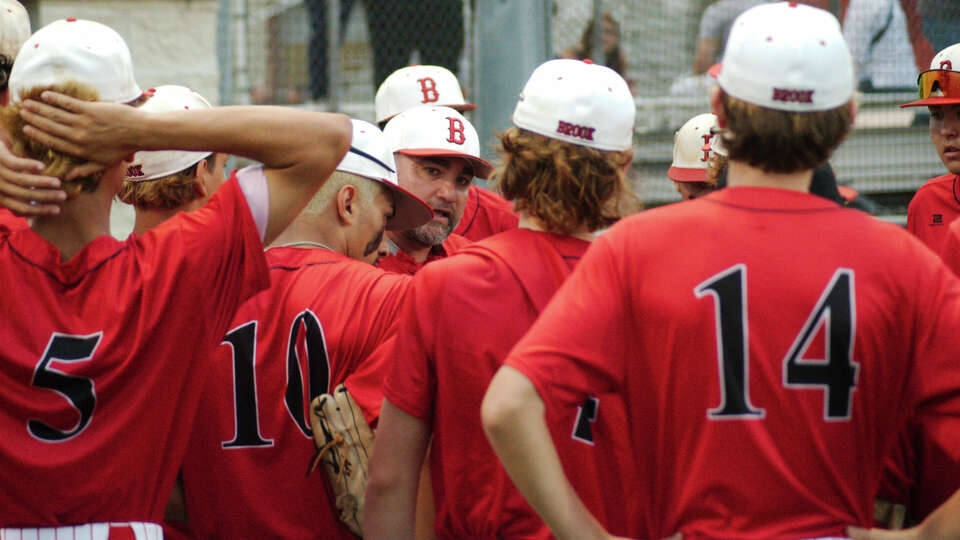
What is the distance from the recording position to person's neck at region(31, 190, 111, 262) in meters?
2.60

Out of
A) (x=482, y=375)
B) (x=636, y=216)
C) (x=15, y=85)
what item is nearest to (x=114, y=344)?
(x=15, y=85)

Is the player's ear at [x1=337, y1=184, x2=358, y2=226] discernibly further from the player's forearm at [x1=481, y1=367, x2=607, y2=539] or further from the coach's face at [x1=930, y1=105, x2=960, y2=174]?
the coach's face at [x1=930, y1=105, x2=960, y2=174]

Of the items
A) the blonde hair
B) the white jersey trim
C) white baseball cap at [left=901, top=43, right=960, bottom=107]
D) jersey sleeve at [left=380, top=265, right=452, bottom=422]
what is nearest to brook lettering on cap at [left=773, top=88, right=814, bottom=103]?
jersey sleeve at [left=380, top=265, right=452, bottom=422]

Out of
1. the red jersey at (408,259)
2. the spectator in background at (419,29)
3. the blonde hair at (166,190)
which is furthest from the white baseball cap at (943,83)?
the spectator in background at (419,29)

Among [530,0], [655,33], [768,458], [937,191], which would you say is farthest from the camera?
[655,33]

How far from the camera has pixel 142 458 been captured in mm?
2623

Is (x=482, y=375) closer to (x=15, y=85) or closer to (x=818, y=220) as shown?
(x=818, y=220)

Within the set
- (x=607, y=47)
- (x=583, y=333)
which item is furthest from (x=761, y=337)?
(x=607, y=47)

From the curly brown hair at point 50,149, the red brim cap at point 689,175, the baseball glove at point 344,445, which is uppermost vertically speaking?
the curly brown hair at point 50,149

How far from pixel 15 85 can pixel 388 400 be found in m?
1.16

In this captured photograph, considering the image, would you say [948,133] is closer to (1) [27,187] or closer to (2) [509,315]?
(2) [509,315]

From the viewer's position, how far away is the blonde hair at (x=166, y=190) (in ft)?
11.4

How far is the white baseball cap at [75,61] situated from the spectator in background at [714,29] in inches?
229

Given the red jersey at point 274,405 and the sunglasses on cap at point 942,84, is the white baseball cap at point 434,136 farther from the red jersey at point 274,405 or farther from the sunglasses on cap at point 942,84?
the sunglasses on cap at point 942,84
